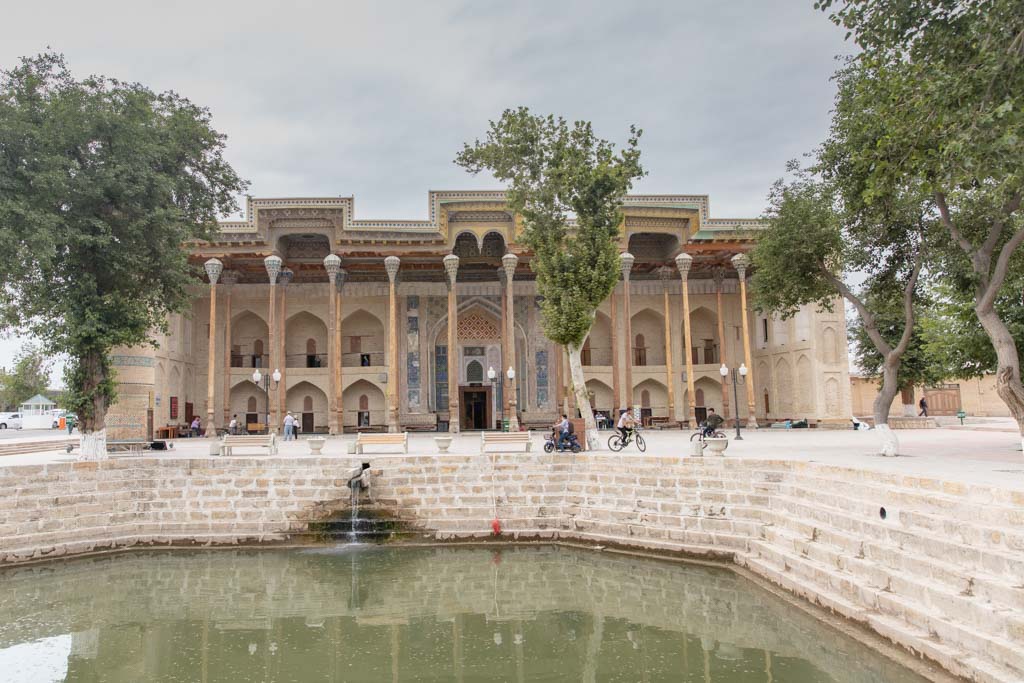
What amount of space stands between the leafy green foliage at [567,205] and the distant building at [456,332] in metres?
7.81

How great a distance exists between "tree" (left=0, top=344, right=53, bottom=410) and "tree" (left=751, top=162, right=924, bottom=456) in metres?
49.8

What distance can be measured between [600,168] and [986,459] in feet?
27.0

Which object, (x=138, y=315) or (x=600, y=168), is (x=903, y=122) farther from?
(x=138, y=315)

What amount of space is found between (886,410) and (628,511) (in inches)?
205

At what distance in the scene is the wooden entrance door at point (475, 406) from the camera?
88.5ft


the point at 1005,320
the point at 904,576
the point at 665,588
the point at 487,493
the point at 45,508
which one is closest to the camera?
the point at 904,576

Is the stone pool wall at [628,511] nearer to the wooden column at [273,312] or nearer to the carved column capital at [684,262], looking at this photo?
the wooden column at [273,312]

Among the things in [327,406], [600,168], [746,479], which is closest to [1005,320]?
[746,479]

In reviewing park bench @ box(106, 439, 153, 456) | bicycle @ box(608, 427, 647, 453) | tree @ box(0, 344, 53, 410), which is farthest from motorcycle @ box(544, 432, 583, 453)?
tree @ box(0, 344, 53, 410)

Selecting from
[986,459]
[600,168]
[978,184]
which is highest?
[600,168]

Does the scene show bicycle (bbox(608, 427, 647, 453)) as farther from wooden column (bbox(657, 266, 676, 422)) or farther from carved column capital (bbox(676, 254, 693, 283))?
carved column capital (bbox(676, 254, 693, 283))

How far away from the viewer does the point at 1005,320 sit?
12.7 m

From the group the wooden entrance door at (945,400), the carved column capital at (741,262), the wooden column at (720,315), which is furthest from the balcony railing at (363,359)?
the wooden entrance door at (945,400)

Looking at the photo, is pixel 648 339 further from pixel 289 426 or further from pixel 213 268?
pixel 213 268
